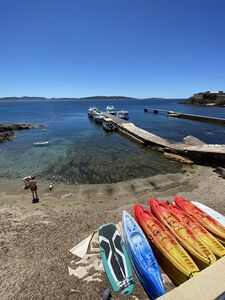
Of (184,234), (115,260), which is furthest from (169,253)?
(115,260)

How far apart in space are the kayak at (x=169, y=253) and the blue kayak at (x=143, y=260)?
35cm

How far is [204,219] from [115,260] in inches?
174

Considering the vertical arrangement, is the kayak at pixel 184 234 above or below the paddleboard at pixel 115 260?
above

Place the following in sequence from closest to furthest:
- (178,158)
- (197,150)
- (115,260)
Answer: (115,260), (197,150), (178,158)

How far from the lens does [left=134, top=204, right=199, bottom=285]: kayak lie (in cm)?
653

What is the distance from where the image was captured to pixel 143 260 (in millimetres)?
6996

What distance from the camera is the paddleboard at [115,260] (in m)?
6.57

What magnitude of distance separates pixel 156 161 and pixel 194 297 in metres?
16.6

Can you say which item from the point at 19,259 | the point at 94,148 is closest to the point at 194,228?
the point at 19,259

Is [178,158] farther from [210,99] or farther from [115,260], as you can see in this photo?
[210,99]

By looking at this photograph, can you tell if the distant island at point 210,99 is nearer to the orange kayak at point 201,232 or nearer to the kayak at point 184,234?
the orange kayak at point 201,232

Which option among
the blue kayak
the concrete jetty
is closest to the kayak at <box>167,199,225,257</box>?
the blue kayak

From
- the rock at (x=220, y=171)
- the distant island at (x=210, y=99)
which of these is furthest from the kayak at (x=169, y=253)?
the distant island at (x=210, y=99)

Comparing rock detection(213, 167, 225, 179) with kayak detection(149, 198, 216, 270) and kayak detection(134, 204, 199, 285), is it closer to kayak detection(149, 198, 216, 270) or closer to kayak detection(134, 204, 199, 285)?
kayak detection(149, 198, 216, 270)
